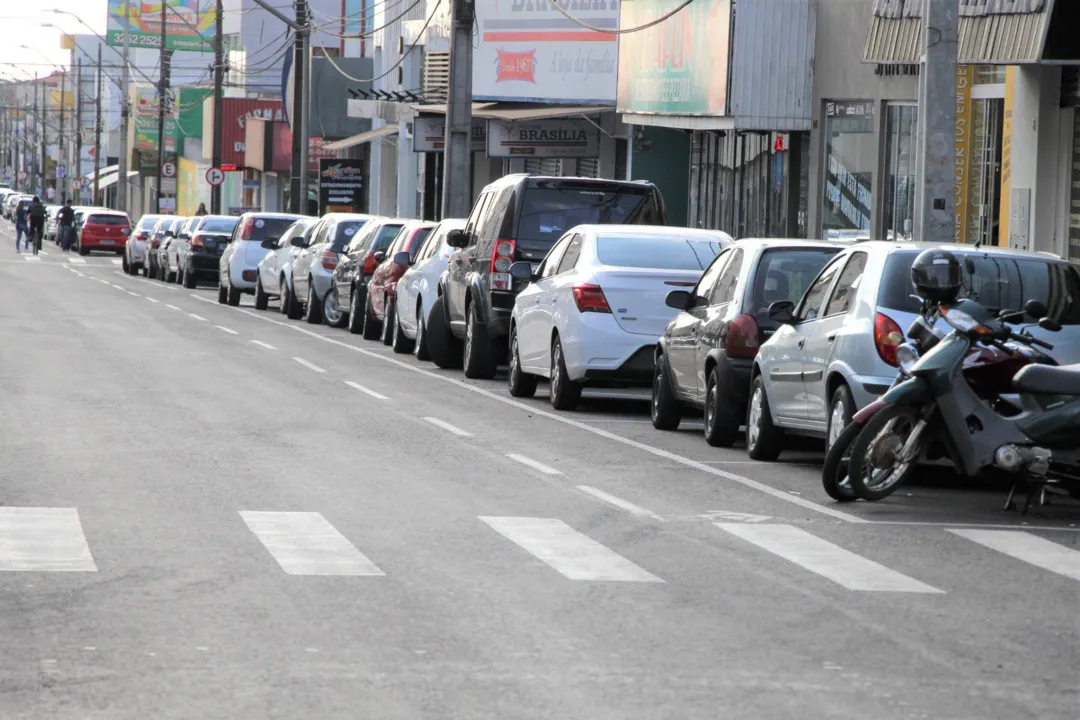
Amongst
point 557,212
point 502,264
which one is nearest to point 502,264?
point 502,264

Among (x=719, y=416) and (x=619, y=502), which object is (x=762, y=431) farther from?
(x=619, y=502)

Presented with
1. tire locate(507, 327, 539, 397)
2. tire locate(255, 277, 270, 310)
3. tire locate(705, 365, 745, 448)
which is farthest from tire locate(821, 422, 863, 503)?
tire locate(255, 277, 270, 310)

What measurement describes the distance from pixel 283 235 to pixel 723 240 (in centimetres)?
1840

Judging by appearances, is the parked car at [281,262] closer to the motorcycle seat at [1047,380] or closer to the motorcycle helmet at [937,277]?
the motorcycle helmet at [937,277]

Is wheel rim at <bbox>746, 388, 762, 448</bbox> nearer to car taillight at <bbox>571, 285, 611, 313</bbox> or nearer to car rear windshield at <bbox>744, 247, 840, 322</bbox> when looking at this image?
car rear windshield at <bbox>744, 247, 840, 322</bbox>

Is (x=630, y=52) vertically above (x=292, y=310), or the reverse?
(x=630, y=52)

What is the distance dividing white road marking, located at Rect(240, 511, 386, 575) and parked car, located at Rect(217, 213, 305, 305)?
1079 inches

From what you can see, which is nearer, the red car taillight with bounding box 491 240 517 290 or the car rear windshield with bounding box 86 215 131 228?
the red car taillight with bounding box 491 240 517 290

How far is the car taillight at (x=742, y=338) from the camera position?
49.3 feet

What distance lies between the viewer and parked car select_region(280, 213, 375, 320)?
104ft

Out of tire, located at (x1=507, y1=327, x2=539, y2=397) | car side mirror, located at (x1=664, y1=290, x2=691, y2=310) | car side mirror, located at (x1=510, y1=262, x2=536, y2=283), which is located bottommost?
tire, located at (x1=507, y1=327, x2=539, y2=397)

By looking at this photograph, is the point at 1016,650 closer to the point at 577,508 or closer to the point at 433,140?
the point at 577,508

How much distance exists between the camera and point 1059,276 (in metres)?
13.0

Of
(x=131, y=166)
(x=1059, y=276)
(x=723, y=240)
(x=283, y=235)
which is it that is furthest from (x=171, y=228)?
(x=131, y=166)
